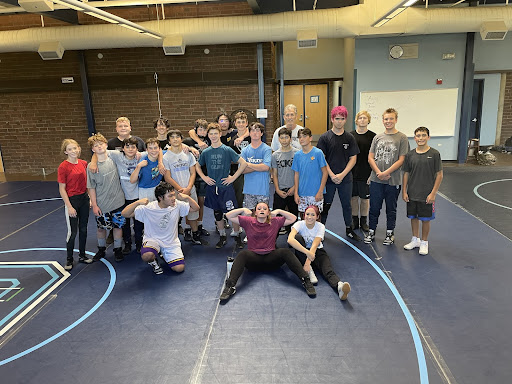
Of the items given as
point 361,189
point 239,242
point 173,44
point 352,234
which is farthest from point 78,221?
point 173,44

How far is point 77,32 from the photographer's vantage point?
8609 mm

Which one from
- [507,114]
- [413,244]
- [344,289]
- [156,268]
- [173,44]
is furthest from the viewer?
[507,114]

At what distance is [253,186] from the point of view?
539 centimetres

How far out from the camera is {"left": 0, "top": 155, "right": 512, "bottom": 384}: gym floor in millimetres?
3191

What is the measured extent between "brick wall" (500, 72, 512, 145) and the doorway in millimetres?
6153

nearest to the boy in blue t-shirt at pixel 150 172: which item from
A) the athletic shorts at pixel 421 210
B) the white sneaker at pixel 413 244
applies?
the athletic shorts at pixel 421 210

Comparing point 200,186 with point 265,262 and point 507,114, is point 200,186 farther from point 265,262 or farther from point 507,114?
point 507,114

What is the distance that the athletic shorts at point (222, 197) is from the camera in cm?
553

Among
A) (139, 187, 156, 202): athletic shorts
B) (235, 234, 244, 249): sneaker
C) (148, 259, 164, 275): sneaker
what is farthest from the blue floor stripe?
(139, 187, 156, 202): athletic shorts

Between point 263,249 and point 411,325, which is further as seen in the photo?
point 263,249

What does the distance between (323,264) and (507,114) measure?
1132 cm

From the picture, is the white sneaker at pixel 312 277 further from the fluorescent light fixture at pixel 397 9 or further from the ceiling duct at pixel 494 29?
the ceiling duct at pixel 494 29

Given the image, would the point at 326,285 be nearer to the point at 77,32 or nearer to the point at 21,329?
the point at 21,329

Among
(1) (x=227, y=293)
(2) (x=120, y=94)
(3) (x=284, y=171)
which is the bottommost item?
(1) (x=227, y=293)
